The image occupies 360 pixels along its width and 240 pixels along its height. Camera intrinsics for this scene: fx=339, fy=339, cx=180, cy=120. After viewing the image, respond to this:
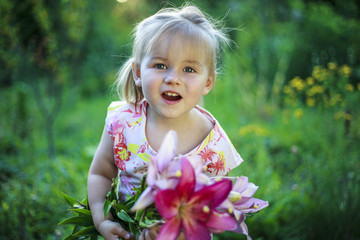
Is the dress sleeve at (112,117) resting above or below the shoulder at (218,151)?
above

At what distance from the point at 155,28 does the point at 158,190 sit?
→ 2.57 feet

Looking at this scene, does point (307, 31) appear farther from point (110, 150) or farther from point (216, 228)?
point (216, 228)

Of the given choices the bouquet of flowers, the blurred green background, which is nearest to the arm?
the bouquet of flowers

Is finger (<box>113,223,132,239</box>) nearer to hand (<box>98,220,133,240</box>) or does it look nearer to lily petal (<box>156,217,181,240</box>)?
hand (<box>98,220,133,240</box>)

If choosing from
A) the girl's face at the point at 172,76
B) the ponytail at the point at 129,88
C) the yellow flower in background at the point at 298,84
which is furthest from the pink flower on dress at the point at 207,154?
the yellow flower in background at the point at 298,84

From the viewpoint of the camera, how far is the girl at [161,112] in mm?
1367

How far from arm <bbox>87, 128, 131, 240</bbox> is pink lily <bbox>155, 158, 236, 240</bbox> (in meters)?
0.37

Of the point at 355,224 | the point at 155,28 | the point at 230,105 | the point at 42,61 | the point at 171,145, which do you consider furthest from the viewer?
the point at 230,105

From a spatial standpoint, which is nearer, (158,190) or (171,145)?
(158,190)

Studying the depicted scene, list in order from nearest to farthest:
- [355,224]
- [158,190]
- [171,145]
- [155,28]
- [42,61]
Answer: [158,190]
[171,145]
[155,28]
[355,224]
[42,61]

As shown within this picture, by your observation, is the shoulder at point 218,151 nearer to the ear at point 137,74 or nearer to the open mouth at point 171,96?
the open mouth at point 171,96

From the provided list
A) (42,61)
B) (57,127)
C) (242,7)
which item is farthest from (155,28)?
(242,7)

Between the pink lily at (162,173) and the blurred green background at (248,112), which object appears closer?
the pink lily at (162,173)

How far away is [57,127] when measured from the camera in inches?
217
